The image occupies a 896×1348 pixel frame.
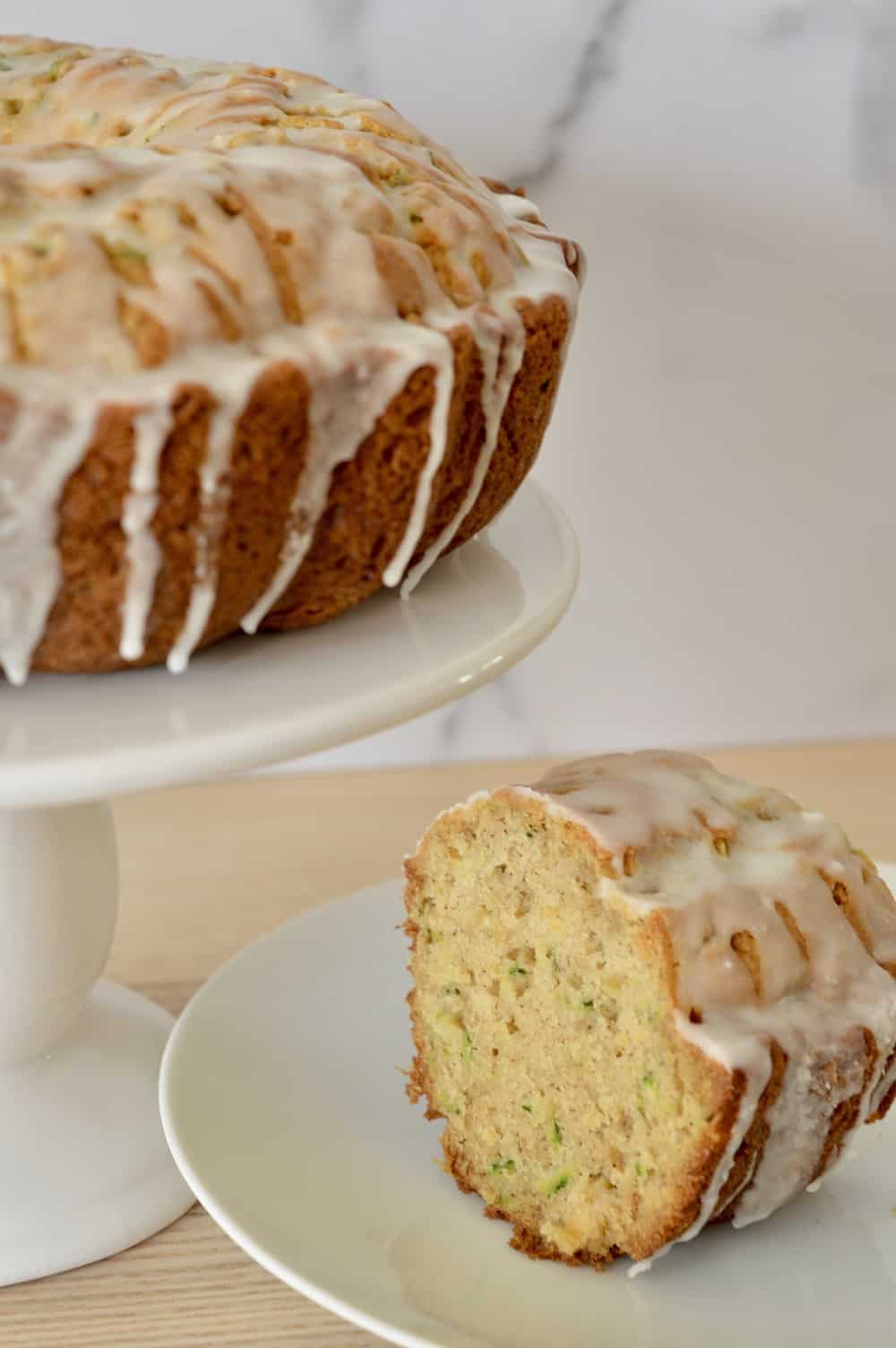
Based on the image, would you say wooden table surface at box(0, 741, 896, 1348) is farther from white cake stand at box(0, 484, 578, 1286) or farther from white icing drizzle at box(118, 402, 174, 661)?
white icing drizzle at box(118, 402, 174, 661)

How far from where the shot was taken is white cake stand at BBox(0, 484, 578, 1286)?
2.50 ft

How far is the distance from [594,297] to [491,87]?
8.0 inches

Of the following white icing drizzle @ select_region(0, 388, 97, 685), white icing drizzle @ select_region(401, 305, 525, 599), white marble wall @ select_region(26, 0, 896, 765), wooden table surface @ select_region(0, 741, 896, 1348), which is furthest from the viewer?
white marble wall @ select_region(26, 0, 896, 765)

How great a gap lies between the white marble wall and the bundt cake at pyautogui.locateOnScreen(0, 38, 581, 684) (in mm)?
595

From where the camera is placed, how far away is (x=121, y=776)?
2.40 feet

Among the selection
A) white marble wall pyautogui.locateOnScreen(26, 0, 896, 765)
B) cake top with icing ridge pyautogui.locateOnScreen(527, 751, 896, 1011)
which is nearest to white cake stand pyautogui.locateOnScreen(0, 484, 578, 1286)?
cake top with icing ridge pyautogui.locateOnScreen(527, 751, 896, 1011)

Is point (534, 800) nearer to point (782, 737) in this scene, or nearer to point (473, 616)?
point (473, 616)

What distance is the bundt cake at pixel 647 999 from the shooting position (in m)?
0.88

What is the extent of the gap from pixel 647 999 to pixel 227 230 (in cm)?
44

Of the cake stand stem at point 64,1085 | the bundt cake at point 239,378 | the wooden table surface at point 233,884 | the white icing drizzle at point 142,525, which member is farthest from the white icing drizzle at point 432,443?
the wooden table surface at point 233,884

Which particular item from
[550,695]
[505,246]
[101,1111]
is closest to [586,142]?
[550,695]

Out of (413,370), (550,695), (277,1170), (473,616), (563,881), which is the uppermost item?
(413,370)

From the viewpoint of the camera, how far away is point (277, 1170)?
98cm

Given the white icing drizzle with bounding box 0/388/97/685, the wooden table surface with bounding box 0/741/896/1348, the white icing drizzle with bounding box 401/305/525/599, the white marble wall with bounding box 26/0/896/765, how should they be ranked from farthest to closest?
1. the white marble wall with bounding box 26/0/896/765
2. the wooden table surface with bounding box 0/741/896/1348
3. the white icing drizzle with bounding box 401/305/525/599
4. the white icing drizzle with bounding box 0/388/97/685
